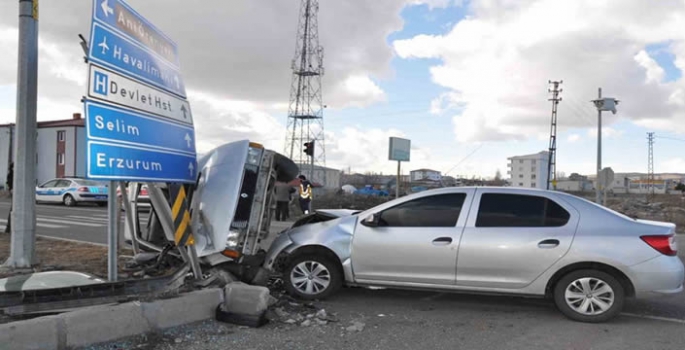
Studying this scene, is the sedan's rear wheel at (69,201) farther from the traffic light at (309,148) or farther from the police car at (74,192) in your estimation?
the traffic light at (309,148)

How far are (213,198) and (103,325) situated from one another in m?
2.20

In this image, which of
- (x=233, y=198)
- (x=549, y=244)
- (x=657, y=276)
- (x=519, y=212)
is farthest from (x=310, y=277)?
(x=657, y=276)

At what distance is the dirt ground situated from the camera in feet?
23.8

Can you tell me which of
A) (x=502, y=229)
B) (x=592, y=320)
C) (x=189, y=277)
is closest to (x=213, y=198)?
(x=189, y=277)

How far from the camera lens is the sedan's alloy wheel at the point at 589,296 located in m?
5.55

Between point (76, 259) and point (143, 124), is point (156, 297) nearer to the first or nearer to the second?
point (143, 124)

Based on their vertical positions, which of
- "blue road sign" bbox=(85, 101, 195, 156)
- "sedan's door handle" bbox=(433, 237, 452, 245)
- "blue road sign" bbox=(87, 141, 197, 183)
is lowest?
"sedan's door handle" bbox=(433, 237, 452, 245)

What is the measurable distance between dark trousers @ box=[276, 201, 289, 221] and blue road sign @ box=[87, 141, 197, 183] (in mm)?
11121

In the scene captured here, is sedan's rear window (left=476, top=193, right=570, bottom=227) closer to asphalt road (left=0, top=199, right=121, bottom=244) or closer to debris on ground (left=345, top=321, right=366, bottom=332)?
debris on ground (left=345, top=321, right=366, bottom=332)

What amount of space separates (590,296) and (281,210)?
13311 millimetres

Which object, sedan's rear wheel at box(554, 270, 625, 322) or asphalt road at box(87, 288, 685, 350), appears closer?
asphalt road at box(87, 288, 685, 350)

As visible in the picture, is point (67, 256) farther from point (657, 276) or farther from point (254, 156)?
point (657, 276)

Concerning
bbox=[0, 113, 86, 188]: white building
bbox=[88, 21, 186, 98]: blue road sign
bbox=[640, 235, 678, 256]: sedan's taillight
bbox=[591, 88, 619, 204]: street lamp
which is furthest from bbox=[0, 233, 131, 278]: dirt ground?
bbox=[0, 113, 86, 188]: white building

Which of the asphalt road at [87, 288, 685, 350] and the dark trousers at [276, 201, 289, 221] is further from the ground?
the dark trousers at [276, 201, 289, 221]
